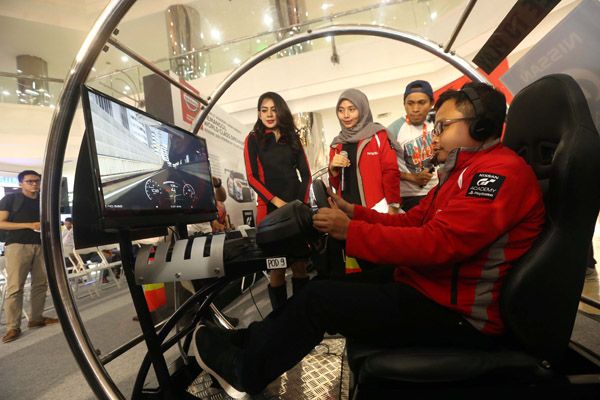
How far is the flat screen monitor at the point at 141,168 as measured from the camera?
0.84 m

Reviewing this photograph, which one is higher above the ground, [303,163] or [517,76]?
[517,76]

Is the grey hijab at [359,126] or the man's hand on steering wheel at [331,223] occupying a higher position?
the grey hijab at [359,126]

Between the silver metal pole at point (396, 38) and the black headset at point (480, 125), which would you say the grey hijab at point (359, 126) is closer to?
the silver metal pole at point (396, 38)

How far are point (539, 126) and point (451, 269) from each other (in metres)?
0.47

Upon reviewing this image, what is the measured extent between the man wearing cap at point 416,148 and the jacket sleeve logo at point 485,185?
4.70 ft

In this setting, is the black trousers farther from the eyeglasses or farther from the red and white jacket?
the red and white jacket

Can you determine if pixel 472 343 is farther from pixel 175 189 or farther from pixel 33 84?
pixel 33 84

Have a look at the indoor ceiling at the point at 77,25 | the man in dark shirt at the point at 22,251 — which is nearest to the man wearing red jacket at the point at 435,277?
the man in dark shirt at the point at 22,251

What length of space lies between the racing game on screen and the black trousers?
54 centimetres

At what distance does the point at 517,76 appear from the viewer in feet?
5.23

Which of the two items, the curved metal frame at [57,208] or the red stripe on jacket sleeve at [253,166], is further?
the red stripe on jacket sleeve at [253,166]

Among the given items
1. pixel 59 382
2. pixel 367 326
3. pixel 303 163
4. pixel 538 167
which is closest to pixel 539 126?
pixel 538 167

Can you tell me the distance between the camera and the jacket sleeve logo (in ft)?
2.59

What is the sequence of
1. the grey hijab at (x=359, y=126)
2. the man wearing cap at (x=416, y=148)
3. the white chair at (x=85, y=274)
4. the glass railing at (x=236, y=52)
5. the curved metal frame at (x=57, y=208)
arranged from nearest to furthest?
the curved metal frame at (x=57, y=208) < the grey hijab at (x=359, y=126) < the man wearing cap at (x=416, y=148) < the white chair at (x=85, y=274) < the glass railing at (x=236, y=52)
